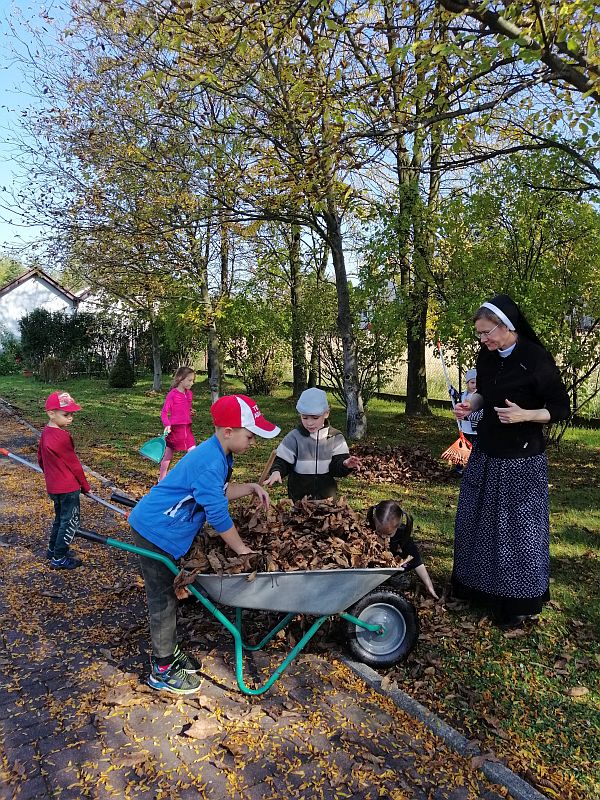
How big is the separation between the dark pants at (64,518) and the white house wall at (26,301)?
30.9 meters

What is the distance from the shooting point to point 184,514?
125 inches

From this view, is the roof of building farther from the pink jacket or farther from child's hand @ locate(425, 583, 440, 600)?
child's hand @ locate(425, 583, 440, 600)

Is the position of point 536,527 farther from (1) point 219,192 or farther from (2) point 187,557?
(1) point 219,192

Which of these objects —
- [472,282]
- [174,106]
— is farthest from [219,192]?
[472,282]

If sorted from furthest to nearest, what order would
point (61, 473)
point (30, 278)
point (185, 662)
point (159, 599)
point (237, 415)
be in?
point (30, 278), point (61, 473), point (185, 662), point (159, 599), point (237, 415)

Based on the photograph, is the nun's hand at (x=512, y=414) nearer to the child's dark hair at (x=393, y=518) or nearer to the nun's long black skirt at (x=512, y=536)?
the nun's long black skirt at (x=512, y=536)

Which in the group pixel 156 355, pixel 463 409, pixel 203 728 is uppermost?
pixel 156 355

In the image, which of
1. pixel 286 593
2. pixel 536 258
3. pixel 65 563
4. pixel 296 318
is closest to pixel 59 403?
pixel 65 563

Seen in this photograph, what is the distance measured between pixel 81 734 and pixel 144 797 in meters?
0.57

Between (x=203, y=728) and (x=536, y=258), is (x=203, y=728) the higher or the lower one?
the lower one

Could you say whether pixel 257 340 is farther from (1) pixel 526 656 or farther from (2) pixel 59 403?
(1) pixel 526 656

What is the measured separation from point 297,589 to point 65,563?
287 cm

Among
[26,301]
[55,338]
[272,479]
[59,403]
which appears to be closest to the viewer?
[272,479]

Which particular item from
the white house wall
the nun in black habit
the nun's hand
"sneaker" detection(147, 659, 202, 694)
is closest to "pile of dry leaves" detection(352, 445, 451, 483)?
the nun in black habit
